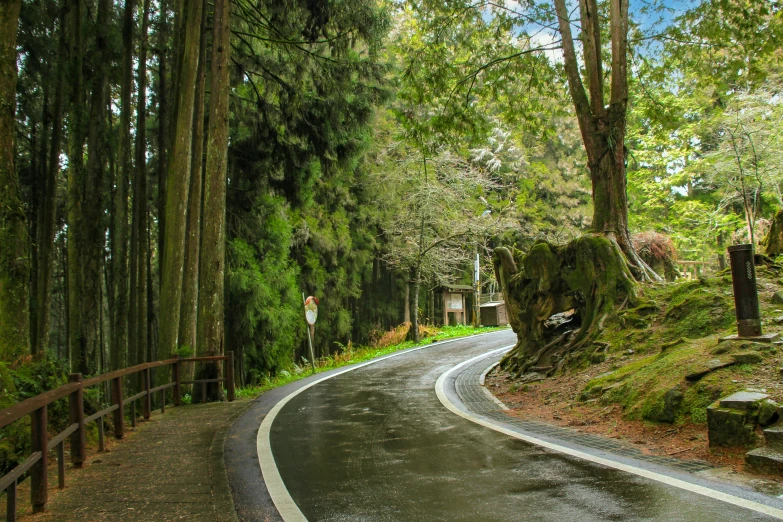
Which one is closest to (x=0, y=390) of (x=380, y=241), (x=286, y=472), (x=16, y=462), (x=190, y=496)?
(x=16, y=462)

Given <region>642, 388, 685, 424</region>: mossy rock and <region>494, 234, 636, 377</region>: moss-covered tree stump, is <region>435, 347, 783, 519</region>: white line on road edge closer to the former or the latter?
<region>642, 388, 685, 424</region>: mossy rock

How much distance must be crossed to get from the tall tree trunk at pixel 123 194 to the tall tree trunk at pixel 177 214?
85.3 inches

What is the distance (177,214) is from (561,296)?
8972 mm

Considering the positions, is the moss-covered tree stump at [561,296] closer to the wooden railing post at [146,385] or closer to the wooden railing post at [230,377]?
the wooden railing post at [230,377]

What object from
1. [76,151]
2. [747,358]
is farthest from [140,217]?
[747,358]

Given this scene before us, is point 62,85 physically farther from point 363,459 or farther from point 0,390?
point 363,459

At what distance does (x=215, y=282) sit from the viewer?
12352mm

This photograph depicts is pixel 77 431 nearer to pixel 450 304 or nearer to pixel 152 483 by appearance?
pixel 152 483

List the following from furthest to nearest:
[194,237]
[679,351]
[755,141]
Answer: [755,141]
[194,237]
[679,351]

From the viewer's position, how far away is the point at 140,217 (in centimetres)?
1570

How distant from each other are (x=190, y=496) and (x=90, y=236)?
10.2 meters

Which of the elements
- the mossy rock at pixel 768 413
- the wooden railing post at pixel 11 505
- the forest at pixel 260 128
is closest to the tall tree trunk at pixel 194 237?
the forest at pixel 260 128

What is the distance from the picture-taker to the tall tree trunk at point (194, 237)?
1284cm

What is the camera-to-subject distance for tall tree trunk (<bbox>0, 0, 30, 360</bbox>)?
24.7ft
